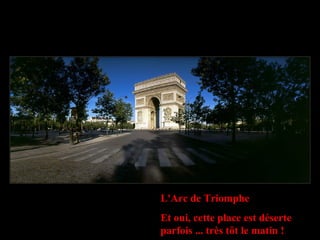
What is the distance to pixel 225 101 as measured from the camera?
297 inches

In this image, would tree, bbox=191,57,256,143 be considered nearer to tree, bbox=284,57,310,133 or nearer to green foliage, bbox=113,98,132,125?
tree, bbox=284,57,310,133

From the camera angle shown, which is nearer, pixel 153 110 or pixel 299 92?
pixel 299 92

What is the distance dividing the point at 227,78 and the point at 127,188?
21.0 ft

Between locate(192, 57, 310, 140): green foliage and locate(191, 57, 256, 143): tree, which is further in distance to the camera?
locate(191, 57, 256, 143): tree

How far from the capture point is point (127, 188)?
11.2ft

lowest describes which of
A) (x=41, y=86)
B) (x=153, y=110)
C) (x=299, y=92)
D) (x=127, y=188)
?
(x=127, y=188)

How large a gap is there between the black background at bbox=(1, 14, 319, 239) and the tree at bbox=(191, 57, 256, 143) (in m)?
1.25

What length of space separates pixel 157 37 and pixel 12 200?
5091mm

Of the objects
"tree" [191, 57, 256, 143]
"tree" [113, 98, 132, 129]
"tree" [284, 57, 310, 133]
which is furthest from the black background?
"tree" [113, 98, 132, 129]

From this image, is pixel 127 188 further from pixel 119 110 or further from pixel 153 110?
pixel 153 110

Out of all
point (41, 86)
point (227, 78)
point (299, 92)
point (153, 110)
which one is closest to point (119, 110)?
point (41, 86)

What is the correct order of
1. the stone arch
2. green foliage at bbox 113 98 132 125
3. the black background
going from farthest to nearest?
the stone arch → green foliage at bbox 113 98 132 125 → the black background

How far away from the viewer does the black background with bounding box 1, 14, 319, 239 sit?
3.03 meters

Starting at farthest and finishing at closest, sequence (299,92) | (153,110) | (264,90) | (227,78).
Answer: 1. (153,110)
2. (227,78)
3. (264,90)
4. (299,92)
